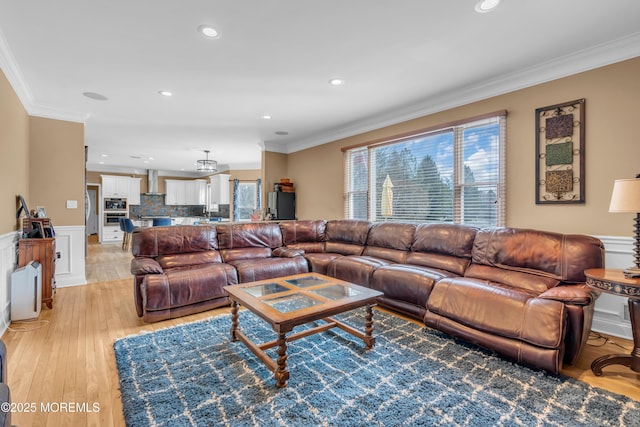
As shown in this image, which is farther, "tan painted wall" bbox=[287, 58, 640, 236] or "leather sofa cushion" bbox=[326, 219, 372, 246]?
"leather sofa cushion" bbox=[326, 219, 372, 246]

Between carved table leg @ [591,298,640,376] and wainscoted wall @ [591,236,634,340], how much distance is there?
75cm

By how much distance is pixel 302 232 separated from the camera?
4.92m

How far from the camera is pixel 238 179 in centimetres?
973

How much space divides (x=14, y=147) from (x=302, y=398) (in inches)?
165

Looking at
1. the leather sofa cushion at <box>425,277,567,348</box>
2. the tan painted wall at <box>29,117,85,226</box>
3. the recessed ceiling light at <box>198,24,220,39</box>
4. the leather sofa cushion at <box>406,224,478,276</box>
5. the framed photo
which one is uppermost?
the recessed ceiling light at <box>198,24,220,39</box>

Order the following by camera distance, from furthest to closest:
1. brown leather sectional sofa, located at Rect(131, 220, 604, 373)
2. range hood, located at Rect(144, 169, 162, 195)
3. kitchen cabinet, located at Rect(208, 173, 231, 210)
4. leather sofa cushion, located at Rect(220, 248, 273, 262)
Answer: range hood, located at Rect(144, 169, 162, 195)
kitchen cabinet, located at Rect(208, 173, 231, 210)
leather sofa cushion, located at Rect(220, 248, 273, 262)
brown leather sectional sofa, located at Rect(131, 220, 604, 373)

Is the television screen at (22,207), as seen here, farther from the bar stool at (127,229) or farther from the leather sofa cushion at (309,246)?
the bar stool at (127,229)

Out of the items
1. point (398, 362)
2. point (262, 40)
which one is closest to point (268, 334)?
point (398, 362)

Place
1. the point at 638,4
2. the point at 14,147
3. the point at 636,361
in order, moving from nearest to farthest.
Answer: the point at 636,361 → the point at 638,4 → the point at 14,147

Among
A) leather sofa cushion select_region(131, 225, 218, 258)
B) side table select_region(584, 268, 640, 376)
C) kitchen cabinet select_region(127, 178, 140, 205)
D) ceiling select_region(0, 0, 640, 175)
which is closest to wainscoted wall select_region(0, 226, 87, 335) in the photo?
leather sofa cushion select_region(131, 225, 218, 258)

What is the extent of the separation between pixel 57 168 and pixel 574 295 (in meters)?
6.25

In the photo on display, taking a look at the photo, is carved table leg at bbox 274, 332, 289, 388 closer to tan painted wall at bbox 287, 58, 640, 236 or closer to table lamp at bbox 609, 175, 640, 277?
table lamp at bbox 609, 175, 640, 277

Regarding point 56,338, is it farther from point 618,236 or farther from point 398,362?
point 618,236

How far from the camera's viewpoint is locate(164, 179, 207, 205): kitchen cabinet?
1053 centimetres
